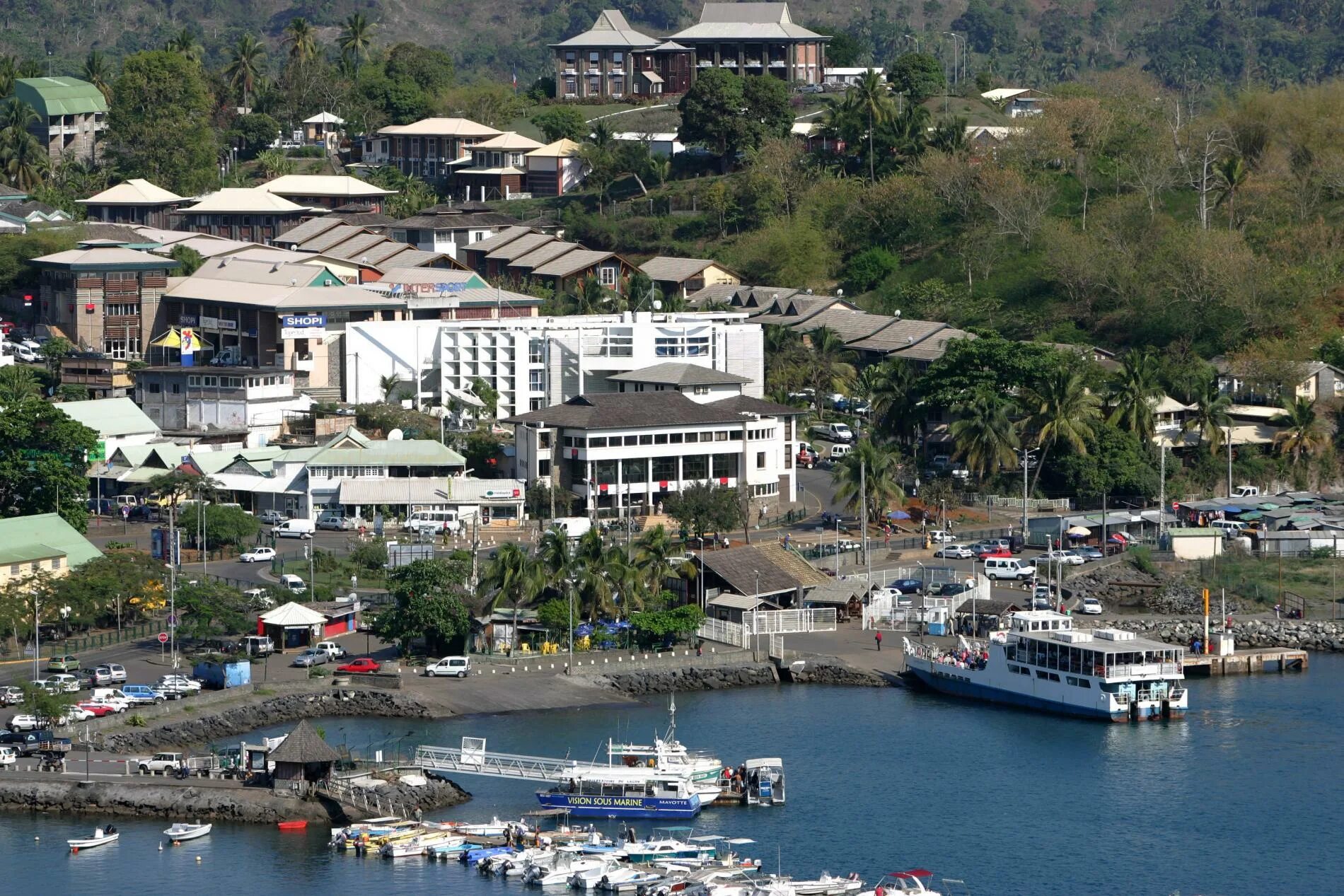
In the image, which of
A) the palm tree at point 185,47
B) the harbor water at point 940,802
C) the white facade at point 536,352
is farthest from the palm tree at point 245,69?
the harbor water at point 940,802

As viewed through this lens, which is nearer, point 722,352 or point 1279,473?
point 1279,473

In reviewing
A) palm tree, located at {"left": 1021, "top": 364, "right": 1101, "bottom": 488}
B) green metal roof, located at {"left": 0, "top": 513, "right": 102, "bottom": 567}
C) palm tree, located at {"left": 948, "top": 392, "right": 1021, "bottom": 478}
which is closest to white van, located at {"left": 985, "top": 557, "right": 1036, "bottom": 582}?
palm tree, located at {"left": 948, "top": 392, "right": 1021, "bottom": 478}

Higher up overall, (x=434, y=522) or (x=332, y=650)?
(x=434, y=522)

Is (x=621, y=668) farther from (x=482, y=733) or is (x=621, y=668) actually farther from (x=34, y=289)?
(x=34, y=289)

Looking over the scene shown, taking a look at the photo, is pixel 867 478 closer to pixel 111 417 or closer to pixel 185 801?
pixel 111 417

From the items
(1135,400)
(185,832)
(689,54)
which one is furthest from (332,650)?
(689,54)

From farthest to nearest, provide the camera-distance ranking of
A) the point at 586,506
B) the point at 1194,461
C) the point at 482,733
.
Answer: the point at 1194,461
the point at 586,506
the point at 482,733

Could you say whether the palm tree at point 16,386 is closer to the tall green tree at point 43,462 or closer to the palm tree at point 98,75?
the tall green tree at point 43,462

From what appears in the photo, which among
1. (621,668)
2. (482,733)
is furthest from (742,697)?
(482,733)
